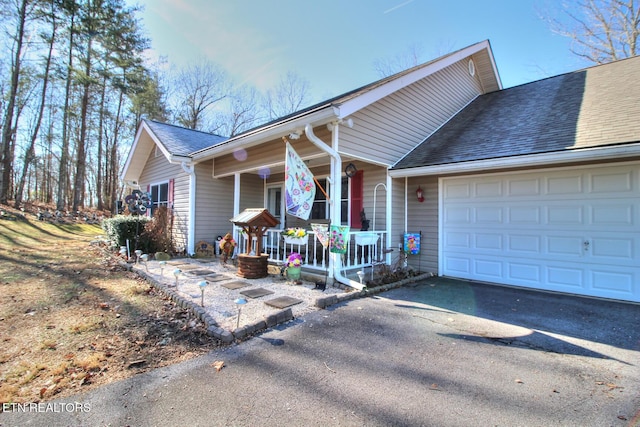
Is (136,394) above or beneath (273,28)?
beneath

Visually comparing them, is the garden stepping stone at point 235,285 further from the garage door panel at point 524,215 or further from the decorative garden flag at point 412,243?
the garage door panel at point 524,215

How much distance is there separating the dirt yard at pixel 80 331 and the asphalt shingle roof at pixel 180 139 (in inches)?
163

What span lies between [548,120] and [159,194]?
12341 millimetres

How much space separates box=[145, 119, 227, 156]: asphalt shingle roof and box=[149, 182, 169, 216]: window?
1.71 meters

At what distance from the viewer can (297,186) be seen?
17.4 ft

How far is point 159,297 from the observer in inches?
190

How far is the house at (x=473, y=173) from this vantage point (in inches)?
198

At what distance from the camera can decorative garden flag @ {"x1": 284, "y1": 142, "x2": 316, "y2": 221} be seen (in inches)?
203

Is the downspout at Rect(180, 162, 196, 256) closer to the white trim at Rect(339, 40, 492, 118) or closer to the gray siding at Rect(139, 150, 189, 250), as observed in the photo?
the gray siding at Rect(139, 150, 189, 250)

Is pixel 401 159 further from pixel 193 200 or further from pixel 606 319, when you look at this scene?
→ pixel 193 200

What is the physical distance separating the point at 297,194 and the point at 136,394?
12.0ft

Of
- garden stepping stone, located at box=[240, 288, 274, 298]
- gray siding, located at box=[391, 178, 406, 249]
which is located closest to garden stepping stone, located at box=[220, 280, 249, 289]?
garden stepping stone, located at box=[240, 288, 274, 298]

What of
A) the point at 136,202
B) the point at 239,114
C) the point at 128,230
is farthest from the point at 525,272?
the point at 239,114

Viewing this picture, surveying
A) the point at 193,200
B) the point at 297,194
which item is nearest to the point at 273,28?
the point at 193,200
